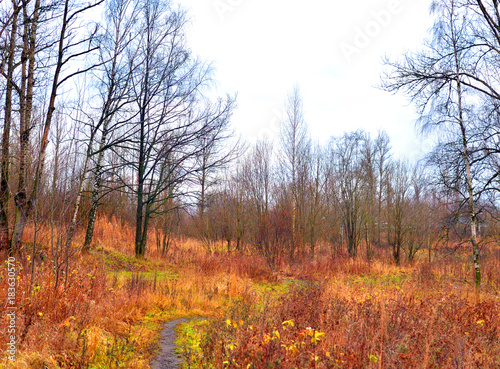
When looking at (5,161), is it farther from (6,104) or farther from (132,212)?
(132,212)

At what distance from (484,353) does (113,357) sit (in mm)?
4391

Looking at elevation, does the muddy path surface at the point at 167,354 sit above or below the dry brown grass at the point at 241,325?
below

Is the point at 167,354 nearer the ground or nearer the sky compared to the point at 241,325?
nearer the ground

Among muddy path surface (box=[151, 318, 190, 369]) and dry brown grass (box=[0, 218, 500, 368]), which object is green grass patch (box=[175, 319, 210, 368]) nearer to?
muddy path surface (box=[151, 318, 190, 369])

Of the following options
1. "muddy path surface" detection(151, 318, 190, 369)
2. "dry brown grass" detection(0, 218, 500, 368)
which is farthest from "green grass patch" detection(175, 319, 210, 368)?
"dry brown grass" detection(0, 218, 500, 368)

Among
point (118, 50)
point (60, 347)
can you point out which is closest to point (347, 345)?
point (60, 347)

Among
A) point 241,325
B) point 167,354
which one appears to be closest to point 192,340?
point 167,354

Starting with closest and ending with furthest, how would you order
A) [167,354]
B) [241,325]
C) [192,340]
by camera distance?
[241,325] < [167,354] < [192,340]

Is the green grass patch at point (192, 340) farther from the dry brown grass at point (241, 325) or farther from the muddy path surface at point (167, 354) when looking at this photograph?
the dry brown grass at point (241, 325)

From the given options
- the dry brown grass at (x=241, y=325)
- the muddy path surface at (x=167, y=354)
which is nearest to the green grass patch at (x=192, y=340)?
the muddy path surface at (x=167, y=354)

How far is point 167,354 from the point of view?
14.3 feet

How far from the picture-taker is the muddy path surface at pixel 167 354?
3975 millimetres

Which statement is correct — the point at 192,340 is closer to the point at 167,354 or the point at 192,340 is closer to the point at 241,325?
the point at 167,354

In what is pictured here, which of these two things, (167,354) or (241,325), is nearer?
(241,325)
